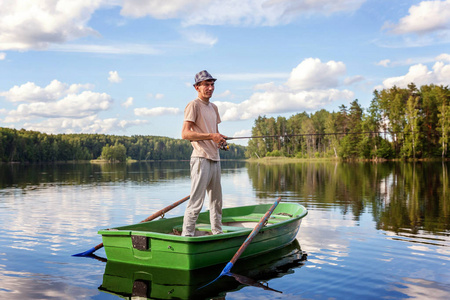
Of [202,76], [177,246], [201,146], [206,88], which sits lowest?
[177,246]

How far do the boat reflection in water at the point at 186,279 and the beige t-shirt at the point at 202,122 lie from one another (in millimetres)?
1980

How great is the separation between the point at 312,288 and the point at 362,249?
2.82 metres

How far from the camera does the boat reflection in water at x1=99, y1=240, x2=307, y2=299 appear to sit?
6031 millimetres

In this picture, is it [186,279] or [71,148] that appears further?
[71,148]

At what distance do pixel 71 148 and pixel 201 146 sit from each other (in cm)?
15269

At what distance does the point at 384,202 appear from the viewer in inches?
639

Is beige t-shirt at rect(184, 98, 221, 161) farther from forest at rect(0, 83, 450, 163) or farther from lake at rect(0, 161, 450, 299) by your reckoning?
forest at rect(0, 83, 450, 163)

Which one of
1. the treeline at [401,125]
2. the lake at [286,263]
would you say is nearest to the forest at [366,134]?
the treeline at [401,125]

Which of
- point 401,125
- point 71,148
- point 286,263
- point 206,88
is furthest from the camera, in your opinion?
point 71,148

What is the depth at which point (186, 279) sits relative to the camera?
6.57 meters

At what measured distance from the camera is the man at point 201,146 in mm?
6833

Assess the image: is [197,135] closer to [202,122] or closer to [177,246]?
[202,122]

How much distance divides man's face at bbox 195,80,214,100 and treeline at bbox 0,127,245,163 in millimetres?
124650

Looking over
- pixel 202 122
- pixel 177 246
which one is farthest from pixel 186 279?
pixel 202 122
